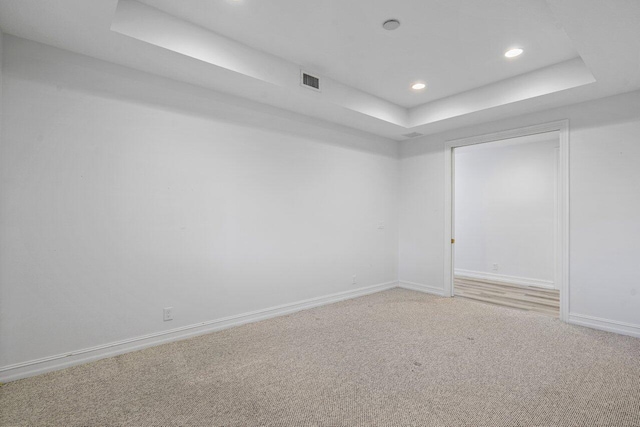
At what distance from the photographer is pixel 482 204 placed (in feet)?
21.1

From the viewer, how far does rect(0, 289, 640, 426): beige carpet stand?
6.19ft

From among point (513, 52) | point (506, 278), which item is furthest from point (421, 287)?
point (513, 52)

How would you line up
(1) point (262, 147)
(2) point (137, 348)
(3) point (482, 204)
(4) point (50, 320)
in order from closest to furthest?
(4) point (50, 320), (2) point (137, 348), (1) point (262, 147), (3) point (482, 204)

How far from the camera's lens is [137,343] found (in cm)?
280

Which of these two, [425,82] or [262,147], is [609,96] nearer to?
[425,82]

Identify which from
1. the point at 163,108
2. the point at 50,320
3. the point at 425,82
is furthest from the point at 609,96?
the point at 50,320

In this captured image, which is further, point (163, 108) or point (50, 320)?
point (163, 108)

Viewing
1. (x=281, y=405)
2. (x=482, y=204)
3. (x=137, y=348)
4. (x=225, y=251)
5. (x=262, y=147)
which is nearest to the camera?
(x=281, y=405)

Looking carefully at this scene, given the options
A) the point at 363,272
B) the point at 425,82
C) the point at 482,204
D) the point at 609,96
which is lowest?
the point at 363,272

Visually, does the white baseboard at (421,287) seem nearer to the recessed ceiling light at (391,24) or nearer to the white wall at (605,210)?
the white wall at (605,210)

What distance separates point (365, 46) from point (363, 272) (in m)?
3.12

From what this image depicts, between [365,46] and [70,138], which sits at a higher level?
[365,46]

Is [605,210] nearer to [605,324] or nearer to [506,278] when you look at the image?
[605,324]

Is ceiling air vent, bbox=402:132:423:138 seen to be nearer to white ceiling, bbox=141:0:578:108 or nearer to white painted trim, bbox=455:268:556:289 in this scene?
white ceiling, bbox=141:0:578:108
